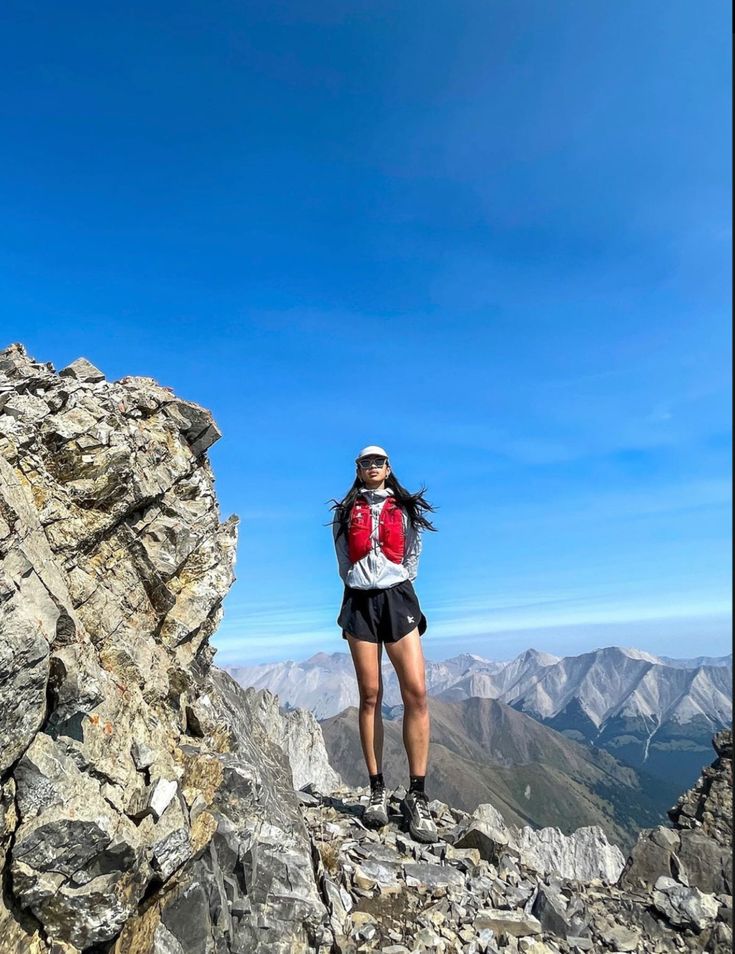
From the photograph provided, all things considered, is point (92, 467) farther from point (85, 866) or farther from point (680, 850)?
point (680, 850)

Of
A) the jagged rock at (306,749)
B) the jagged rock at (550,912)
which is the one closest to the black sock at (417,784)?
the jagged rock at (550,912)

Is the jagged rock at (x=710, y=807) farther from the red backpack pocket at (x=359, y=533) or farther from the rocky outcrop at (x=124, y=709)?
the rocky outcrop at (x=124, y=709)

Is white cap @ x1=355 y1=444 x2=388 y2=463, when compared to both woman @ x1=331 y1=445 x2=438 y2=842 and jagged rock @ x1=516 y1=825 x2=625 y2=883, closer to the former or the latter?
woman @ x1=331 y1=445 x2=438 y2=842

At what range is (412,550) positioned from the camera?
11.2m

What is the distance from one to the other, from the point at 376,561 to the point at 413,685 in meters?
2.49

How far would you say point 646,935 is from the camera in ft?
30.8

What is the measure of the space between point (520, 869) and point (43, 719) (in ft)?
30.1

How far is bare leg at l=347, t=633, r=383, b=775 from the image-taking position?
10.6m

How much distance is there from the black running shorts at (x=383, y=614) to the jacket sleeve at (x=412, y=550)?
0.97 ft

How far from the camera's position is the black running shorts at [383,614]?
1052cm

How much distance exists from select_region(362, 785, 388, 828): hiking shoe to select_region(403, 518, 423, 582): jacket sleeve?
4531mm

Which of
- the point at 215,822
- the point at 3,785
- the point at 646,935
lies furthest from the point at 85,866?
the point at 646,935

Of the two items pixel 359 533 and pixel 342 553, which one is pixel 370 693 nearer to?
pixel 342 553

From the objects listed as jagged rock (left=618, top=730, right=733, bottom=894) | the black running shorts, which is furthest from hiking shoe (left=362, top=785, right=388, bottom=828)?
jagged rock (left=618, top=730, right=733, bottom=894)
